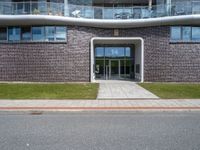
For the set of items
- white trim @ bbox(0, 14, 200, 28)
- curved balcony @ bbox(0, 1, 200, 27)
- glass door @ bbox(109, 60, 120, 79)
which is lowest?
glass door @ bbox(109, 60, 120, 79)

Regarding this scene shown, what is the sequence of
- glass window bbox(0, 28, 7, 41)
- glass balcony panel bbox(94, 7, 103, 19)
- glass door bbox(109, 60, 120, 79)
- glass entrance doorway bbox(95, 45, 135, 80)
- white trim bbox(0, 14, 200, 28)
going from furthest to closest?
glass door bbox(109, 60, 120, 79), glass entrance doorway bbox(95, 45, 135, 80), glass balcony panel bbox(94, 7, 103, 19), glass window bbox(0, 28, 7, 41), white trim bbox(0, 14, 200, 28)

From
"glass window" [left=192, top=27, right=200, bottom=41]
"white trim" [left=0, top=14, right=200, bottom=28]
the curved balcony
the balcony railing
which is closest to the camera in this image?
"white trim" [left=0, top=14, right=200, bottom=28]

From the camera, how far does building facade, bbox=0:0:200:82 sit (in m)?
31.5

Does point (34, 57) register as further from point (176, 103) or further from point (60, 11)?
point (176, 103)

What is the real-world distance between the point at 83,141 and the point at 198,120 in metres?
5.14

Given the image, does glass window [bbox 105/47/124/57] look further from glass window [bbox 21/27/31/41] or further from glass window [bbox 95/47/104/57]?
glass window [bbox 21/27/31/41]

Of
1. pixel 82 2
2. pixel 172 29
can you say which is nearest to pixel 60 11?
pixel 82 2

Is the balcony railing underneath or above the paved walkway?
above

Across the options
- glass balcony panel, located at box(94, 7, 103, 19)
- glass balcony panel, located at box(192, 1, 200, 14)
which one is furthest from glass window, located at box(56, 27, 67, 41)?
glass balcony panel, located at box(192, 1, 200, 14)

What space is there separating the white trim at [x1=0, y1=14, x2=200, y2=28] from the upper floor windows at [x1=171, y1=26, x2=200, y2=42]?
0.63 m

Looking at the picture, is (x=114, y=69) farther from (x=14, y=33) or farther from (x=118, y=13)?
(x=14, y=33)

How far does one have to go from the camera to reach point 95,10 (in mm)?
32750

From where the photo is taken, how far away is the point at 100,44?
124 ft

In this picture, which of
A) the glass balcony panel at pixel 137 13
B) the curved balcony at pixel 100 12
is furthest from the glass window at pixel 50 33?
the glass balcony panel at pixel 137 13
